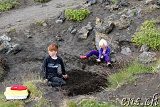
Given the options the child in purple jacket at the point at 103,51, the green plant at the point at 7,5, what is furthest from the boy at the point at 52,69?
the green plant at the point at 7,5

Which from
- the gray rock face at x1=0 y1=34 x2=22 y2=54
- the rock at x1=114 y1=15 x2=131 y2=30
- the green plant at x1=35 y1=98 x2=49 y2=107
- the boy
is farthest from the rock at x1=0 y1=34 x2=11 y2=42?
the green plant at x1=35 y1=98 x2=49 y2=107

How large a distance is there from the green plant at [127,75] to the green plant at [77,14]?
5616 mm

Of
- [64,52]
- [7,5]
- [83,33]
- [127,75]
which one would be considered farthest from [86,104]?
[7,5]

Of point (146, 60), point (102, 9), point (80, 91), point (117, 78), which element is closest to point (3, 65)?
point (80, 91)

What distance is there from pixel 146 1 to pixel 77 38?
403 cm

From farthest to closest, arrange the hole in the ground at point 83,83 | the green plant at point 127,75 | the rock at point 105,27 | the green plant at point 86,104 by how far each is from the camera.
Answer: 1. the rock at point 105,27
2. the hole in the ground at point 83,83
3. the green plant at point 127,75
4. the green plant at point 86,104

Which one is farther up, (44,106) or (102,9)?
(102,9)

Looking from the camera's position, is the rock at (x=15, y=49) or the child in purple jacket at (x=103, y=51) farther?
the rock at (x=15, y=49)

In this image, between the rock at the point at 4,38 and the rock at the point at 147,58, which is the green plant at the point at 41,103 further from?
the rock at the point at 4,38

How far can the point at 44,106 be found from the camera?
197 inches

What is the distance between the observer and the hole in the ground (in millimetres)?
6088

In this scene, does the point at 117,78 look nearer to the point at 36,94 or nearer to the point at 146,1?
the point at 36,94

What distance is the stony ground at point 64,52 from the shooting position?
5400 mm

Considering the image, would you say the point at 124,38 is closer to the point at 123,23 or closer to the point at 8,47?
the point at 123,23
